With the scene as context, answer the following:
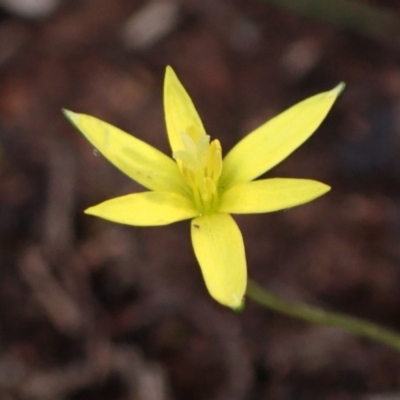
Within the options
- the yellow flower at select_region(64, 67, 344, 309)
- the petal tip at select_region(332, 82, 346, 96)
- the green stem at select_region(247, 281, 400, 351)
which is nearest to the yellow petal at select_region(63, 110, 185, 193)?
the yellow flower at select_region(64, 67, 344, 309)

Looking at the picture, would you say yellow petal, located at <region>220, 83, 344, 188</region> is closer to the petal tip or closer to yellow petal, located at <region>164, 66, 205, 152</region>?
the petal tip

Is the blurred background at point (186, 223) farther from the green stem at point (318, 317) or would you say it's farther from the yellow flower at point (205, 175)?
the yellow flower at point (205, 175)

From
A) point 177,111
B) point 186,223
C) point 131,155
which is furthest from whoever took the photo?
point 186,223

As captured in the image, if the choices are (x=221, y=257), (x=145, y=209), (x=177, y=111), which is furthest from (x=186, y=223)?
(x=221, y=257)

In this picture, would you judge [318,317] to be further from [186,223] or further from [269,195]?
[186,223]

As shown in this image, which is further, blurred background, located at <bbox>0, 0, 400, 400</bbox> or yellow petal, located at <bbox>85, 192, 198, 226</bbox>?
blurred background, located at <bbox>0, 0, 400, 400</bbox>

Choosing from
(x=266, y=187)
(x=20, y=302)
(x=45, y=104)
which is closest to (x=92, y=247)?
(x=20, y=302)

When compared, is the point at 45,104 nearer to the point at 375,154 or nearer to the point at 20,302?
the point at 20,302

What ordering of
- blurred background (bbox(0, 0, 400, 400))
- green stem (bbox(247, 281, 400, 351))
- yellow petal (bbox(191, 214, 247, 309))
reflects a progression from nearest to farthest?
yellow petal (bbox(191, 214, 247, 309)), green stem (bbox(247, 281, 400, 351)), blurred background (bbox(0, 0, 400, 400))
